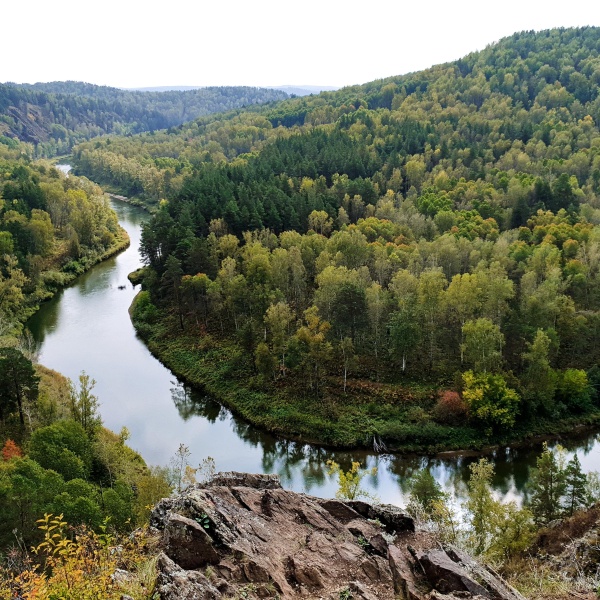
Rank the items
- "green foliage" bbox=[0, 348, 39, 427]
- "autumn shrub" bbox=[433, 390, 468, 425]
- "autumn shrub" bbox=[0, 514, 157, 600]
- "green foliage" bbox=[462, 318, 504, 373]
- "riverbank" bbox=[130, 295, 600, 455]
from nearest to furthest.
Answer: "autumn shrub" bbox=[0, 514, 157, 600], "green foliage" bbox=[0, 348, 39, 427], "riverbank" bbox=[130, 295, 600, 455], "autumn shrub" bbox=[433, 390, 468, 425], "green foliage" bbox=[462, 318, 504, 373]

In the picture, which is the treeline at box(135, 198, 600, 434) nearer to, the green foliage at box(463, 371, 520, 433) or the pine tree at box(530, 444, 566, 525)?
the green foliage at box(463, 371, 520, 433)

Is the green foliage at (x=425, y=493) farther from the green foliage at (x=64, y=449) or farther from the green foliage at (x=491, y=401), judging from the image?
the green foliage at (x=64, y=449)

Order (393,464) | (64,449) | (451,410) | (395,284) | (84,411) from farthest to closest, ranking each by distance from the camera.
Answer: (395,284) → (451,410) → (393,464) → (84,411) → (64,449)

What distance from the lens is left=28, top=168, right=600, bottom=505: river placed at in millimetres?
33500

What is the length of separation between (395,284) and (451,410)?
1399 centimetres

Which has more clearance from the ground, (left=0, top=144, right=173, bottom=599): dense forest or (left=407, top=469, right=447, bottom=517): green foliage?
(left=0, top=144, right=173, bottom=599): dense forest

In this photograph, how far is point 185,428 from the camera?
39156 mm

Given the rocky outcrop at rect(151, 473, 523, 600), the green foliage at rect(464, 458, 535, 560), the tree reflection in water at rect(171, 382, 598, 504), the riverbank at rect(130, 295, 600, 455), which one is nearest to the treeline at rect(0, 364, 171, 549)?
the rocky outcrop at rect(151, 473, 523, 600)

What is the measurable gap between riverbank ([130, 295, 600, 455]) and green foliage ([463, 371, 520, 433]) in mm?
939

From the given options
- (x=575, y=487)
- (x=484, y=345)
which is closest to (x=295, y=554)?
(x=575, y=487)

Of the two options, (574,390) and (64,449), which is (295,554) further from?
(574,390)

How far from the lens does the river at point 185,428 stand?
33500mm

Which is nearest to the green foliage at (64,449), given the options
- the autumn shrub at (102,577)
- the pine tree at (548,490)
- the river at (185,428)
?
the river at (185,428)

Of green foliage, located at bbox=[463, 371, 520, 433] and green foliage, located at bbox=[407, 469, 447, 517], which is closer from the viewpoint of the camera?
green foliage, located at bbox=[407, 469, 447, 517]
